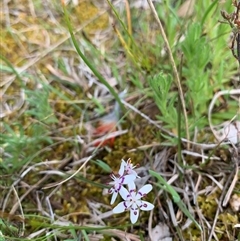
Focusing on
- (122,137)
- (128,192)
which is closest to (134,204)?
(128,192)

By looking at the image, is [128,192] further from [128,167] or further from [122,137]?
[122,137]

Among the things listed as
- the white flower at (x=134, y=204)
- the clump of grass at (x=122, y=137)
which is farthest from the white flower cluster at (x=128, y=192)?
the clump of grass at (x=122, y=137)

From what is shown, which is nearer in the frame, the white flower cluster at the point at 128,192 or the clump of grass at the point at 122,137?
the white flower cluster at the point at 128,192

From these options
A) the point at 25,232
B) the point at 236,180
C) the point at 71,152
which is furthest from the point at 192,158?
the point at 25,232

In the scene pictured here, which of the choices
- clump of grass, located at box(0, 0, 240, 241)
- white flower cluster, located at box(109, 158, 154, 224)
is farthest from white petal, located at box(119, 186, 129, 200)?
clump of grass, located at box(0, 0, 240, 241)

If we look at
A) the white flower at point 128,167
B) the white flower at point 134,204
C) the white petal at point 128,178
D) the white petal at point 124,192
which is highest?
the white flower at point 128,167

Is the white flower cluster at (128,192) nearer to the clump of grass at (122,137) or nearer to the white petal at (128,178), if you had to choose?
the white petal at (128,178)

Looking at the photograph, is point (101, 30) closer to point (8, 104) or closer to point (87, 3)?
point (87, 3)

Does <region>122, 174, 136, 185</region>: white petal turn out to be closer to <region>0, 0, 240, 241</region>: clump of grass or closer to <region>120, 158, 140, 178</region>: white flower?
<region>120, 158, 140, 178</region>: white flower

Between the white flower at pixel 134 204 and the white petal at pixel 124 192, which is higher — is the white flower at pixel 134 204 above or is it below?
below

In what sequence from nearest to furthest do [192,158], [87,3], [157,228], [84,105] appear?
[157,228], [192,158], [84,105], [87,3]

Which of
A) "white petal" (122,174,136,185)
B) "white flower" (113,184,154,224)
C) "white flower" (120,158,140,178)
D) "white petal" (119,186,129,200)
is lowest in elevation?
"white flower" (113,184,154,224)
